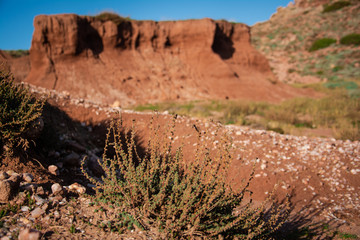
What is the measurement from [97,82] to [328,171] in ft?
46.0

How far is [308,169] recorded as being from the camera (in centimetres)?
491

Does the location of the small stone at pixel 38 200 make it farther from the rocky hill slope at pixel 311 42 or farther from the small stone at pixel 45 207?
the rocky hill slope at pixel 311 42

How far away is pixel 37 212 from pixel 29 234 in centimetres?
37

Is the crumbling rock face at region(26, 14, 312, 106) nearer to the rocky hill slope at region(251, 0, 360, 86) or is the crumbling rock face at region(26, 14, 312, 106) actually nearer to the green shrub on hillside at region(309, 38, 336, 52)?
the rocky hill slope at region(251, 0, 360, 86)

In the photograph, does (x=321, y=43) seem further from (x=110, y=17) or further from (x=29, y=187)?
(x=29, y=187)

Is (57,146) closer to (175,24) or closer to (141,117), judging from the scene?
(141,117)

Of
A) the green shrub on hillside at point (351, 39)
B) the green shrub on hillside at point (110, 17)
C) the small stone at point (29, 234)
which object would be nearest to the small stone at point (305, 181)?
the small stone at point (29, 234)

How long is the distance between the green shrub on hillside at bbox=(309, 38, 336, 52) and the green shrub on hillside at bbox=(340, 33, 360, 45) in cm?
116

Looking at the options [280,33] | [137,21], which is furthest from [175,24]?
[280,33]

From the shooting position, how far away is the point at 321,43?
2906 centimetres

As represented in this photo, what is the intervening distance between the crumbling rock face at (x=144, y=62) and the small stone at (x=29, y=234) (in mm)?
13474

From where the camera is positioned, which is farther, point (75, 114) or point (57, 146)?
point (75, 114)

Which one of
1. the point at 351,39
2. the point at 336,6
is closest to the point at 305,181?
the point at 351,39

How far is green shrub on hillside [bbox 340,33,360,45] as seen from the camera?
26545mm
